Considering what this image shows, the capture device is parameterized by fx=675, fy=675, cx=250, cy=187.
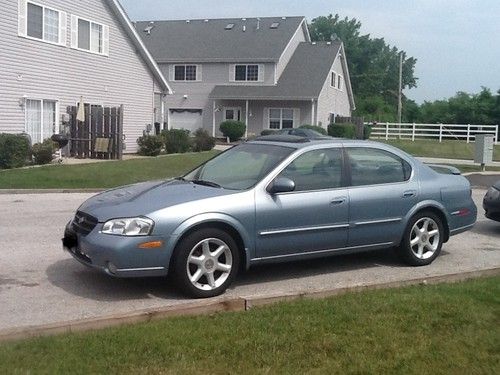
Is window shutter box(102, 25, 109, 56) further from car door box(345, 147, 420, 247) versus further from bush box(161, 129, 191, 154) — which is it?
car door box(345, 147, 420, 247)

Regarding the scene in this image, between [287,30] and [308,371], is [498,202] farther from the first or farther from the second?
[287,30]

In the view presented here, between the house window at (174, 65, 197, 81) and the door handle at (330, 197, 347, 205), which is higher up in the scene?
the house window at (174, 65, 197, 81)

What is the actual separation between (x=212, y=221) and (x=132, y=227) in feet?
2.46

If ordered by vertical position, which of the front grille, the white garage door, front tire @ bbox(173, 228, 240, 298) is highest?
the white garage door

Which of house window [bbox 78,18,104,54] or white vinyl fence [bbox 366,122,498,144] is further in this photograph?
white vinyl fence [bbox 366,122,498,144]

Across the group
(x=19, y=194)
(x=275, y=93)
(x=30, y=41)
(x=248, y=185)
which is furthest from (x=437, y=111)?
(x=248, y=185)

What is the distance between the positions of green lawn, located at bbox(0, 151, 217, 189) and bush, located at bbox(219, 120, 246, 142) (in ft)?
59.4

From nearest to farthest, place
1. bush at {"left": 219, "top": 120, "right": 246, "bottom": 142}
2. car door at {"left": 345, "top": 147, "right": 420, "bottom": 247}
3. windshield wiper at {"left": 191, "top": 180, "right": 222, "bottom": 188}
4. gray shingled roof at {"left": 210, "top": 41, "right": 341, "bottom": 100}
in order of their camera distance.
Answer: windshield wiper at {"left": 191, "top": 180, "right": 222, "bottom": 188}, car door at {"left": 345, "top": 147, "right": 420, "bottom": 247}, bush at {"left": 219, "top": 120, "right": 246, "bottom": 142}, gray shingled roof at {"left": 210, "top": 41, "right": 341, "bottom": 100}

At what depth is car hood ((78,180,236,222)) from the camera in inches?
247

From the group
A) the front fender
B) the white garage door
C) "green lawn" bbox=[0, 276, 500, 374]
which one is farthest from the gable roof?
"green lawn" bbox=[0, 276, 500, 374]

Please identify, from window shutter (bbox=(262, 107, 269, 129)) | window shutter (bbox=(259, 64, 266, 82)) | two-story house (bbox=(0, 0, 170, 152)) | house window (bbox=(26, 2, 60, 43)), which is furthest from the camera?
window shutter (bbox=(262, 107, 269, 129))

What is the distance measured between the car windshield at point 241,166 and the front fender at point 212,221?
48cm

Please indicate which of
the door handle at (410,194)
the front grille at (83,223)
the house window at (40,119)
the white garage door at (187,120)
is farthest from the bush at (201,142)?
the front grille at (83,223)

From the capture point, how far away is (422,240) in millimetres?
7965
